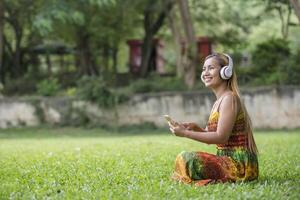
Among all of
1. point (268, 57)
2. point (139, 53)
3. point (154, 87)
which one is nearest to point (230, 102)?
point (154, 87)

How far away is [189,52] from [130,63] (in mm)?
9385

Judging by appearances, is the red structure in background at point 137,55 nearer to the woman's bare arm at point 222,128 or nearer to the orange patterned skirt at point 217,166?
the orange patterned skirt at point 217,166

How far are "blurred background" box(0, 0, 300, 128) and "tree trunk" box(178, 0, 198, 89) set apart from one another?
0.04 metres

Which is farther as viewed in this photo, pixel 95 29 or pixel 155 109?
pixel 95 29

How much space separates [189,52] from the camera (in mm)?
22859

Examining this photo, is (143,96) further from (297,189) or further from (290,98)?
(297,189)

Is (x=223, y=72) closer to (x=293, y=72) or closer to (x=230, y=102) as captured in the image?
(x=230, y=102)

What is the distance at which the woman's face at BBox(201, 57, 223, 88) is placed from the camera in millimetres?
6371

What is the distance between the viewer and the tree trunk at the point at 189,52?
2256 cm

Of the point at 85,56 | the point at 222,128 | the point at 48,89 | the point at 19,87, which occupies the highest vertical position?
the point at 85,56

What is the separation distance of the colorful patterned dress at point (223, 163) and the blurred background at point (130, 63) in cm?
1433

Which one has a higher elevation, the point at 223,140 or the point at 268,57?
the point at 268,57

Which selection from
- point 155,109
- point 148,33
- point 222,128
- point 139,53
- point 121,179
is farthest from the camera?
point 139,53

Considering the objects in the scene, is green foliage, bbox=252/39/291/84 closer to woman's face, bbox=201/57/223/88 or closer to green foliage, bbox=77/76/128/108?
green foliage, bbox=77/76/128/108
